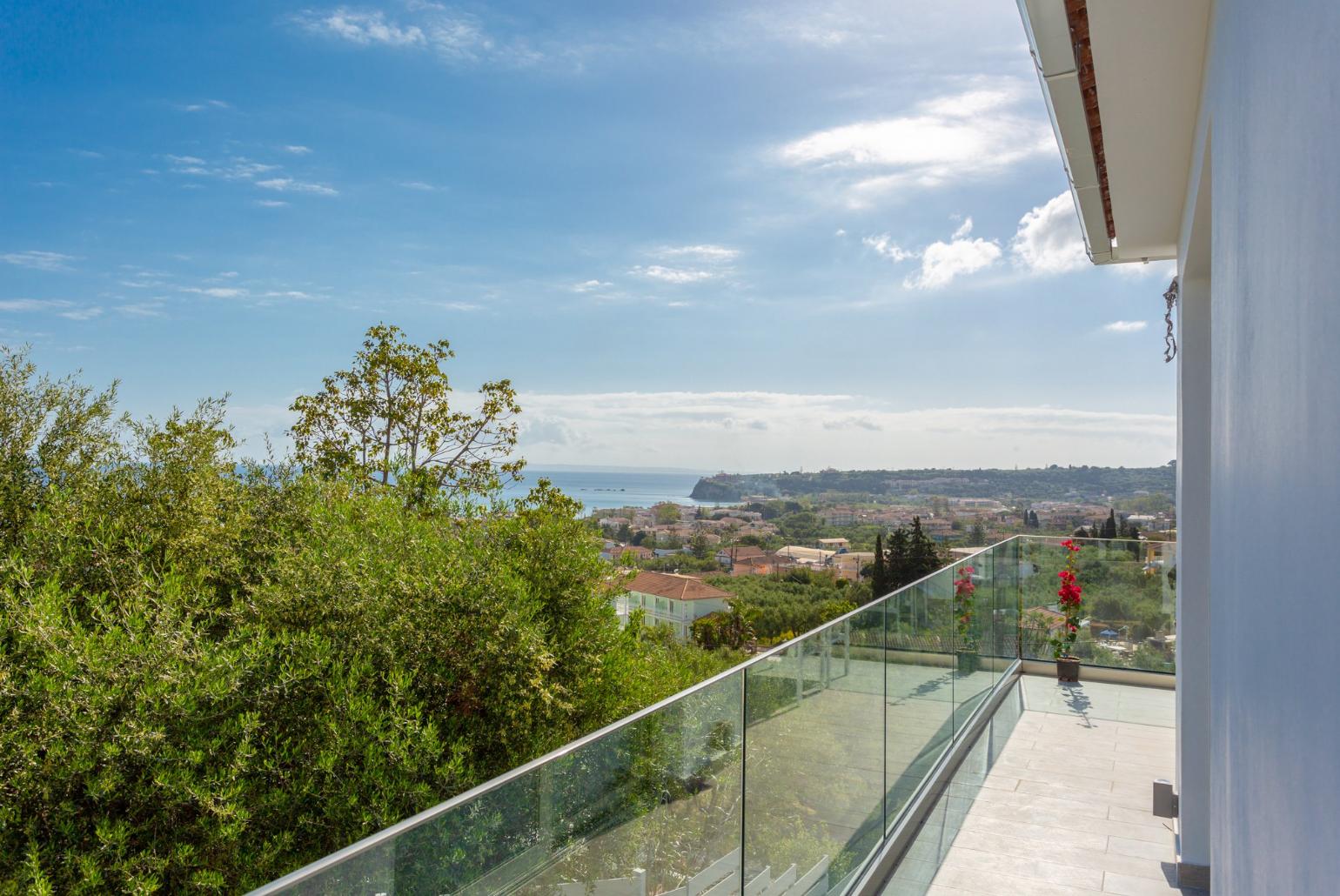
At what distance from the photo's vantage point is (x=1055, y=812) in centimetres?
522

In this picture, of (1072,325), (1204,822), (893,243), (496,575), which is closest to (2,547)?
(496,575)

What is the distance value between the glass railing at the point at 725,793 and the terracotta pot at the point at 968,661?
51cm

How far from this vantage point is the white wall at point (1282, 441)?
0.78 m

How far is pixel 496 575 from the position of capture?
609cm

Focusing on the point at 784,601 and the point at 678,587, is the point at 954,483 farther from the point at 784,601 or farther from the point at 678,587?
the point at 678,587

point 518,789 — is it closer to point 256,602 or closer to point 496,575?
point 496,575

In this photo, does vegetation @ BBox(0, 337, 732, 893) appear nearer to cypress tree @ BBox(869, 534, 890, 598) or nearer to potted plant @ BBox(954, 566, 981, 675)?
potted plant @ BBox(954, 566, 981, 675)

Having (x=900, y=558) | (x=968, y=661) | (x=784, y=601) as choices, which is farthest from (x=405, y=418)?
(x=900, y=558)

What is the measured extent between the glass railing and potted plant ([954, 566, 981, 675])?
67cm

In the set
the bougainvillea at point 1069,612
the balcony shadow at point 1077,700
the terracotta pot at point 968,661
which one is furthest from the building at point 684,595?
the terracotta pot at point 968,661

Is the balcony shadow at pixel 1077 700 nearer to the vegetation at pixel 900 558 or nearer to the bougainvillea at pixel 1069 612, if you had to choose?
the bougainvillea at pixel 1069 612

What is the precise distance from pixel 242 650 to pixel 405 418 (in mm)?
7970

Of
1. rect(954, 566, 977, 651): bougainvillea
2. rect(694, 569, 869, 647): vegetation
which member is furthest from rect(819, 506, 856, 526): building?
rect(954, 566, 977, 651): bougainvillea

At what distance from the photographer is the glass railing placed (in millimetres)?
1806
